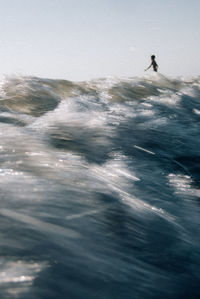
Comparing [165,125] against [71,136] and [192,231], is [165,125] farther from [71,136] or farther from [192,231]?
[192,231]

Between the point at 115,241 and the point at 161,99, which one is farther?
the point at 161,99

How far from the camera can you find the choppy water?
2.35 m

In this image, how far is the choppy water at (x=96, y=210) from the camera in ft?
7.72

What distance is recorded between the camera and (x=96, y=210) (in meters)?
3.44

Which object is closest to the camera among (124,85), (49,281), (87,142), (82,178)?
(49,281)

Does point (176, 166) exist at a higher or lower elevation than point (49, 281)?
lower

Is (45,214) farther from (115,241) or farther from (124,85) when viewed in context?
(124,85)

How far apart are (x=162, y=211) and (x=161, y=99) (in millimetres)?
10844

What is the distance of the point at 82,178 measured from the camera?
170 inches

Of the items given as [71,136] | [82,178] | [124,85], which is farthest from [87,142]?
[124,85]

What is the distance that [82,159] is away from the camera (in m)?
5.46

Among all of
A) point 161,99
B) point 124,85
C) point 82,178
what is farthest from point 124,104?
point 82,178

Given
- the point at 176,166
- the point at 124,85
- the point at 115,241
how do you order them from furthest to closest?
the point at 124,85, the point at 176,166, the point at 115,241

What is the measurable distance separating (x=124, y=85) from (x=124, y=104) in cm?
523
